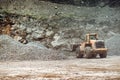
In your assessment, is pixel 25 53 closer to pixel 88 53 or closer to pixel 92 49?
pixel 88 53

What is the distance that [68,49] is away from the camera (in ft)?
82.3

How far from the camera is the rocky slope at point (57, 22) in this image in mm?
26125

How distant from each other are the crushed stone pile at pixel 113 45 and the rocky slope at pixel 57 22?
1.84m

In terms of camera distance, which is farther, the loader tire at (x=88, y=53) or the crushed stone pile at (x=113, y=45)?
the crushed stone pile at (x=113, y=45)

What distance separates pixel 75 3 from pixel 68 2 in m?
0.66

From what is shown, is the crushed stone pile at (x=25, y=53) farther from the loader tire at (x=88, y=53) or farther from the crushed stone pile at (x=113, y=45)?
the crushed stone pile at (x=113, y=45)

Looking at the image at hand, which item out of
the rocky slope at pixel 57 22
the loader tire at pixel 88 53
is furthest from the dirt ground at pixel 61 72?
the rocky slope at pixel 57 22

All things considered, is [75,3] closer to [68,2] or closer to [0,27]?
[68,2]

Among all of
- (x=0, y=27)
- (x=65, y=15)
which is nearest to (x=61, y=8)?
(x=65, y=15)

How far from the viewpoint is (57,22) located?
2716 centimetres

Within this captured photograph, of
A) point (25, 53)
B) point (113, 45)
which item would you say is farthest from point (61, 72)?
point (113, 45)

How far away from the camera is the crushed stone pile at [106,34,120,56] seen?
75.5 ft

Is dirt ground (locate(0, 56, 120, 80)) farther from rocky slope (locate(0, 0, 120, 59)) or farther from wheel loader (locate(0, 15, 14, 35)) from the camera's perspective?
wheel loader (locate(0, 15, 14, 35))

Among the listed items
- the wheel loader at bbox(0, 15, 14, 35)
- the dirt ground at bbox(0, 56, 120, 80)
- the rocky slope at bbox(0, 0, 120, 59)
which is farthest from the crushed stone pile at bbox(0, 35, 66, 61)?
the wheel loader at bbox(0, 15, 14, 35)
